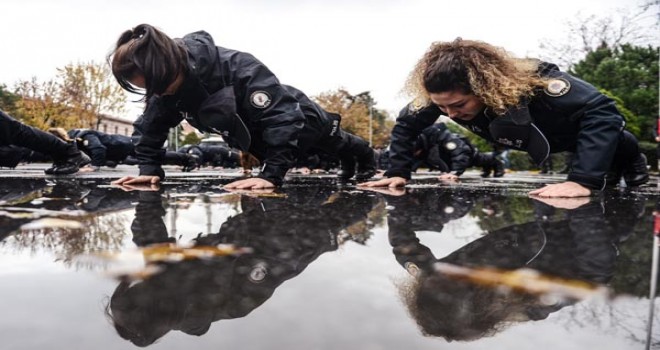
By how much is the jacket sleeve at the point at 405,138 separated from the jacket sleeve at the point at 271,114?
0.87 m

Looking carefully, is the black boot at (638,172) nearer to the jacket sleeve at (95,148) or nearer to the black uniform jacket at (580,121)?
the black uniform jacket at (580,121)

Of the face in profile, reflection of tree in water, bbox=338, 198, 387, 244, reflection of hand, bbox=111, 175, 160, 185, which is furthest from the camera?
reflection of hand, bbox=111, 175, 160, 185

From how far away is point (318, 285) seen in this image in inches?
25.2

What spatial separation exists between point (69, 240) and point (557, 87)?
90.6 inches

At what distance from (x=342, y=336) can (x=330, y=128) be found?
359cm

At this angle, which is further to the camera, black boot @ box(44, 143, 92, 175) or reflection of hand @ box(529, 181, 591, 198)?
black boot @ box(44, 143, 92, 175)

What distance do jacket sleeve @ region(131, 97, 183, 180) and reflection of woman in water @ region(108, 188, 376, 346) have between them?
2.00 meters

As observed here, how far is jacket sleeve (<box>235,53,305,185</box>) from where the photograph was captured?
2.63 metres

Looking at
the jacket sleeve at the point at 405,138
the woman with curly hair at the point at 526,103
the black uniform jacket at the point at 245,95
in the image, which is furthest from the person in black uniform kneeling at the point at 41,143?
the woman with curly hair at the point at 526,103

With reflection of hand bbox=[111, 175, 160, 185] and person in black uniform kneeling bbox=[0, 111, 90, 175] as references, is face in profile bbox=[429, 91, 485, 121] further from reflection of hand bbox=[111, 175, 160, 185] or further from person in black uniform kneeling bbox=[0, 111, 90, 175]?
person in black uniform kneeling bbox=[0, 111, 90, 175]

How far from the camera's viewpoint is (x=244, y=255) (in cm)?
80

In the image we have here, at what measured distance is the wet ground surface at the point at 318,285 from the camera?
46cm

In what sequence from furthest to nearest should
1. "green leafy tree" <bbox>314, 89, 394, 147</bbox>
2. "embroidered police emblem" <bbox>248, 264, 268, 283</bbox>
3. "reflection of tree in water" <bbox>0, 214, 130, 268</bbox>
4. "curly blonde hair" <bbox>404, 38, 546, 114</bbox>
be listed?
"green leafy tree" <bbox>314, 89, 394, 147</bbox> < "curly blonde hair" <bbox>404, 38, 546, 114</bbox> < "reflection of tree in water" <bbox>0, 214, 130, 268</bbox> < "embroidered police emblem" <bbox>248, 264, 268, 283</bbox>

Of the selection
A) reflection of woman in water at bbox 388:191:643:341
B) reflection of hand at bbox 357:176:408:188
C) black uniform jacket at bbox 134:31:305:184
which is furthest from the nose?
reflection of woman in water at bbox 388:191:643:341
